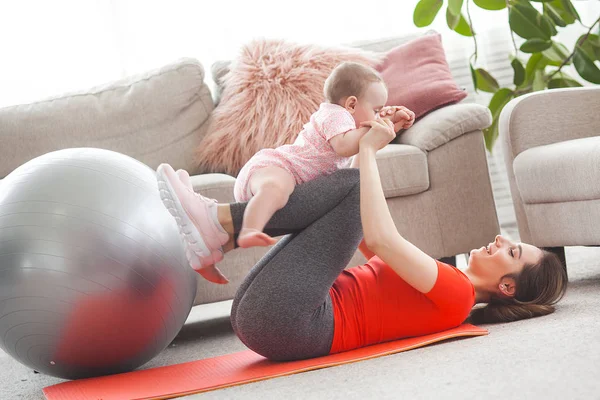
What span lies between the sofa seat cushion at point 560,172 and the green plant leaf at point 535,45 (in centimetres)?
98

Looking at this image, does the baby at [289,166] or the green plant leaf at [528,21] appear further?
the green plant leaf at [528,21]

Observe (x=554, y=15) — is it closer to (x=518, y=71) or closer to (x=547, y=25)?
(x=547, y=25)

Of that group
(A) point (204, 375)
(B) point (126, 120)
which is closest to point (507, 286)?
(A) point (204, 375)

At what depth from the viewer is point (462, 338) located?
1.84 m

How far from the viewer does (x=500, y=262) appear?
1936 millimetres

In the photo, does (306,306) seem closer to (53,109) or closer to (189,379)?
(189,379)

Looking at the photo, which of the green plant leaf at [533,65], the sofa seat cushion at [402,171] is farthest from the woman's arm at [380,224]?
the green plant leaf at [533,65]

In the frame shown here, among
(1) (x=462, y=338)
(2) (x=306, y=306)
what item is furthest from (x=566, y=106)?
(2) (x=306, y=306)

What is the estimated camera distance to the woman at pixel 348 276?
5.67ft

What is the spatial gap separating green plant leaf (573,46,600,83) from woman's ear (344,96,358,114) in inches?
74.8

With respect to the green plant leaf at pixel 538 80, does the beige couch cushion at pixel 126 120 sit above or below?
above

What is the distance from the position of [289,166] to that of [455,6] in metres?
2.05

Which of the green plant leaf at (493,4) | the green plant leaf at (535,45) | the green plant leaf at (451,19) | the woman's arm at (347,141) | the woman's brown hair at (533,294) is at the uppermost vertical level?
the green plant leaf at (493,4)

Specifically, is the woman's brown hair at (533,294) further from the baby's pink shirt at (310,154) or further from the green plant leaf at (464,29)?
the green plant leaf at (464,29)
